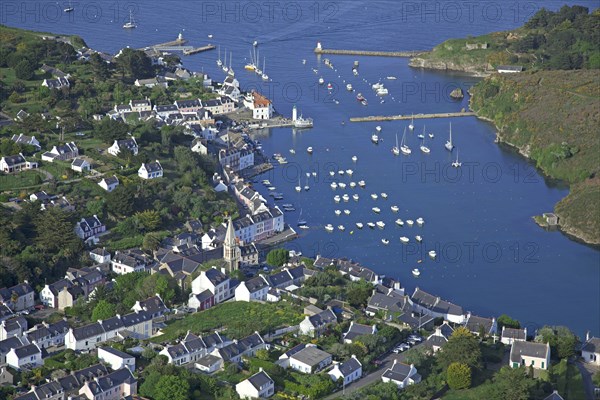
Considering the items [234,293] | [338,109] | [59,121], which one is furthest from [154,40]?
[234,293]

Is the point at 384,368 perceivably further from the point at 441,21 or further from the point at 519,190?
the point at 441,21

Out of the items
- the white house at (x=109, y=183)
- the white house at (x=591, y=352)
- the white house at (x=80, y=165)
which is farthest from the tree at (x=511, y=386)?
the white house at (x=80, y=165)

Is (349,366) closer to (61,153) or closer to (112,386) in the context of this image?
(112,386)

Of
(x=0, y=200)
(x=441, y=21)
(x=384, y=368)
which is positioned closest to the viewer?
(x=384, y=368)

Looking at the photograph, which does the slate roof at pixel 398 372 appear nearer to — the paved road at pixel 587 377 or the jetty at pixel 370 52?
the paved road at pixel 587 377

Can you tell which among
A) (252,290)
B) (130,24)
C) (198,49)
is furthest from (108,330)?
(130,24)

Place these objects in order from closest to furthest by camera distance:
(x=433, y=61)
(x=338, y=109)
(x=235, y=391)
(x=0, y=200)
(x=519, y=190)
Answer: (x=235, y=391)
(x=0, y=200)
(x=519, y=190)
(x=338, y=109)
(x=433, y=61)
